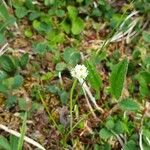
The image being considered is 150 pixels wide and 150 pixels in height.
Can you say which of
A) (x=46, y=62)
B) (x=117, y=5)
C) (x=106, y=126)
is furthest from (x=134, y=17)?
(x=106, y=126)

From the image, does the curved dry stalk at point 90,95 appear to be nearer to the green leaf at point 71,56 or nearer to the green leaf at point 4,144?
the green leaf at point 71,56

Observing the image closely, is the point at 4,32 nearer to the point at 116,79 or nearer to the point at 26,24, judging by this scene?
the point at 26,24

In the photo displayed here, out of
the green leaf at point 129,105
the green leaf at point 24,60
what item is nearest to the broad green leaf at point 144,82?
the green leaf at point 129,105

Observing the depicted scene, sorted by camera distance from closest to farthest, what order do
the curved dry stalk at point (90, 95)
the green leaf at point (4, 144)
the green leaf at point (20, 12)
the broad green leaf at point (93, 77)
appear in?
the green leaf at point (4, 144) < the broad green leaf at point (93, 77) < the curved dry stalk at point (90, 95) < the green leaf at point (20, 12)

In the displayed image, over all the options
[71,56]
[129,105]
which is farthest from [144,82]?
[71,56]

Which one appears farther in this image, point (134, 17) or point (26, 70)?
point (134, 17)

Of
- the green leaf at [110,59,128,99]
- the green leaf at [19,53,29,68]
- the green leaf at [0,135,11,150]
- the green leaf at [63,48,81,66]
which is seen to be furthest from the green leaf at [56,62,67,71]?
the green leaf at [0,135,11,150]

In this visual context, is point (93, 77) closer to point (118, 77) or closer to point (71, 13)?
point (118, 77)
